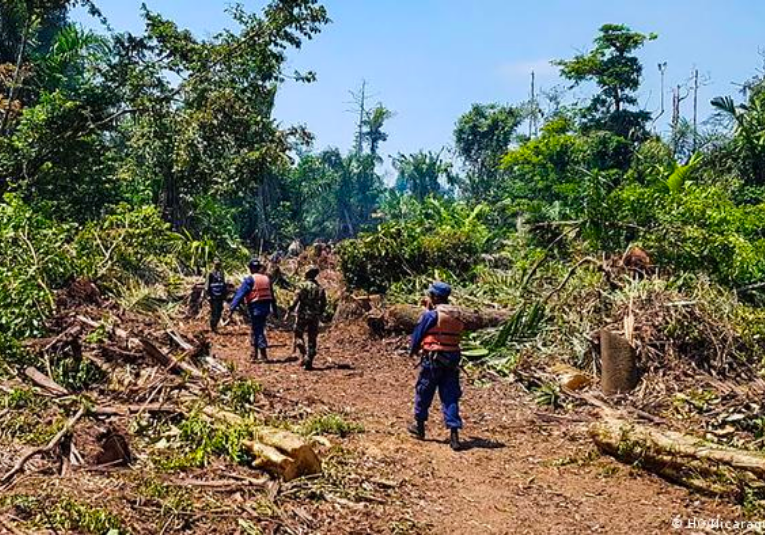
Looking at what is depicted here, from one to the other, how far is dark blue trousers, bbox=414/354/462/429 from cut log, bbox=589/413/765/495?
140 centimetres

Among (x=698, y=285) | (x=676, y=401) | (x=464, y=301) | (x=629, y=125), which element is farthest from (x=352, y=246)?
(x=629, y=125)

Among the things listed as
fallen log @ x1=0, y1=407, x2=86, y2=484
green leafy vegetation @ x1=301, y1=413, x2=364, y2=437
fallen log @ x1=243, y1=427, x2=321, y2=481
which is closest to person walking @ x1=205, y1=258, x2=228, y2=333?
green leafy vegetation @ x1=301, y1=413, x2=364, y2=437

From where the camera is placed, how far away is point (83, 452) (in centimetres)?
515

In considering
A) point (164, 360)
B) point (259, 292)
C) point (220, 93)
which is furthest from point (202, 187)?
point (164, 360)

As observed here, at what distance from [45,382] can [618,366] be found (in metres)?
6.33

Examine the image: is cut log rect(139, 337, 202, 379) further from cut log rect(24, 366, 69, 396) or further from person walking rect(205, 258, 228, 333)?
person walking rect(205, 258, 228, 333)

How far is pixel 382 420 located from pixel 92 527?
411 centimetres

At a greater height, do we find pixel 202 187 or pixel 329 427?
pixel 202 187

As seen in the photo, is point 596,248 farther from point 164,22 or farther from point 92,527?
point 164,22

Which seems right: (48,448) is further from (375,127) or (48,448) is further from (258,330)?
(375,127)

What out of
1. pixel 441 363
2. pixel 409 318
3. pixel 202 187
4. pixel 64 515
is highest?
pixel 202 187

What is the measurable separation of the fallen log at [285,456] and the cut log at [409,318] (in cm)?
590

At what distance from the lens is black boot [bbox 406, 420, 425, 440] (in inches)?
273

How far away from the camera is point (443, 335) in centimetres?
672
